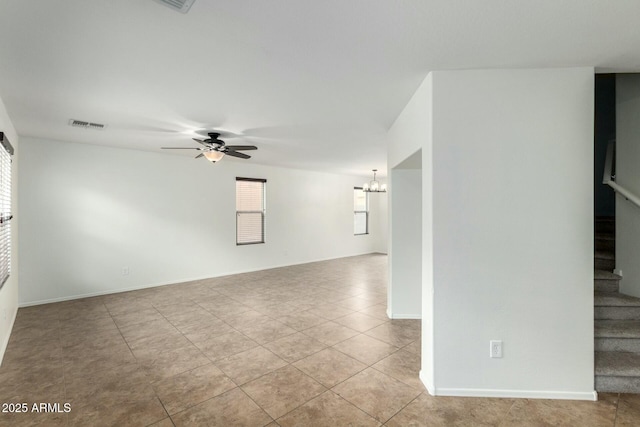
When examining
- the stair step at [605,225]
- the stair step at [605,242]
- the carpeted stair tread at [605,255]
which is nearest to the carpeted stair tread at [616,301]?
the carpeted stair tread at [605,255]

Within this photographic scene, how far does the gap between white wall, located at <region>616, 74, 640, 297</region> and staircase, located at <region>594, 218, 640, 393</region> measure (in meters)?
0.13

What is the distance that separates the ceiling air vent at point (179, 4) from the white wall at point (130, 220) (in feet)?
14.8

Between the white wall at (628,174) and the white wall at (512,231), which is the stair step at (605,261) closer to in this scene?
the white wall at (628,174)

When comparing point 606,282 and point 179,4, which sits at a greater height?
point 179,4

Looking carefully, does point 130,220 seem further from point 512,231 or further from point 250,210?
point 512,231

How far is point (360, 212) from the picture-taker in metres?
9.66

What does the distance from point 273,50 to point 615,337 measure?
361 centimetres

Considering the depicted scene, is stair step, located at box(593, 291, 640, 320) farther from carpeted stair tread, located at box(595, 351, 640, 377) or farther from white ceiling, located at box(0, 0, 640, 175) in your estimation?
white ceiling, located at box(0, 0, 640, 175)

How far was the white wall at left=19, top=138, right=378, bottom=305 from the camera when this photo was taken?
4.45m

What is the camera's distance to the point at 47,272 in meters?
4.50

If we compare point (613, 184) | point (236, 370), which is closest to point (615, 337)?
point (613, 184)

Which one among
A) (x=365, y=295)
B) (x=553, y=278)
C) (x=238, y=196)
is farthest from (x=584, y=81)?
(x=238, y=196)

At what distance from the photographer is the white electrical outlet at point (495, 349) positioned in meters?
2.24

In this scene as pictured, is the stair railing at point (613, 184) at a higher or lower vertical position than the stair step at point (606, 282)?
higher
